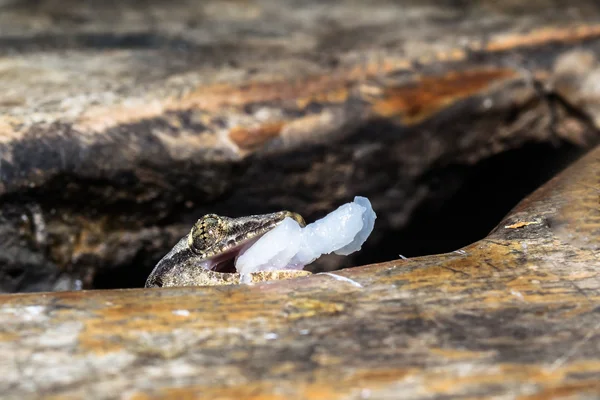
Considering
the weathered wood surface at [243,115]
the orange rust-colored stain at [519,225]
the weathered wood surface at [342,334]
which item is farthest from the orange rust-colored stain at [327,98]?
the weathered wood surface at [342,334]

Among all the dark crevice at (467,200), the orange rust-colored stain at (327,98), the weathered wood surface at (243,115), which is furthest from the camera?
the dark crevice at (467,200)

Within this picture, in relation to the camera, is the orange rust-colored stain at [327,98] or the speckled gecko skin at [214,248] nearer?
the speckled gecko skin at [214,248]

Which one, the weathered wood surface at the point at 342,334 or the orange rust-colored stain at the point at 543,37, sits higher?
the orange rust-colored stain at the point at 543,37

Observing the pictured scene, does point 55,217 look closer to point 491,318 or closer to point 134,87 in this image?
point 134,87

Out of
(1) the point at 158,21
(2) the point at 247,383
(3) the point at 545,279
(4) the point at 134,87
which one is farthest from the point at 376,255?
(2) the point at 247,383

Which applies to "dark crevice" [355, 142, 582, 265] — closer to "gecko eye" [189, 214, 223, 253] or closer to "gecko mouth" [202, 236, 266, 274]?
"gecko mouth" [202, 236, 266, 274]

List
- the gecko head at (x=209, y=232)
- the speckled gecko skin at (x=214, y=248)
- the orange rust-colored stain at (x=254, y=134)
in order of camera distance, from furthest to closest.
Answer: the orange rust-colored stain at (x=254, y=134) < the gecko head at (x=209, y=232) < the speckled gecko skin at (x=214, y=248)

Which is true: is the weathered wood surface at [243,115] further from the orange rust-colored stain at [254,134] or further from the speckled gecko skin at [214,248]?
the speckled gecko skin at [214,248]
